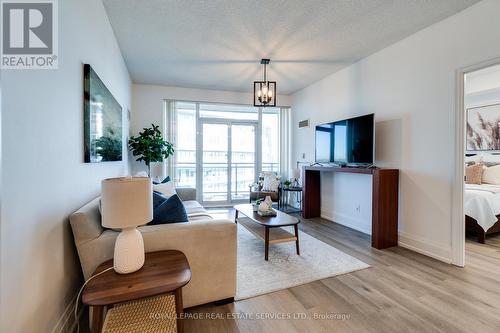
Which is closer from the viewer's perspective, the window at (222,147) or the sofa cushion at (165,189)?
the sofa cushion at (165,189)

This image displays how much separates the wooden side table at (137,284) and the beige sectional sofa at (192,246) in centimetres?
13

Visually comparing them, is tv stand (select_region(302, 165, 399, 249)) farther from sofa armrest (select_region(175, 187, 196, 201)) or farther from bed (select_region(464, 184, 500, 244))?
sofa armrest (select_region(175, 187, 196, 201))

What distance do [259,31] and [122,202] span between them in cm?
246

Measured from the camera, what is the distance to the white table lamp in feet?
4.24

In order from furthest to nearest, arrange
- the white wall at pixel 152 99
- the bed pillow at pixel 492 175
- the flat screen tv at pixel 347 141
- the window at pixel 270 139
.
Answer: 1. the window at pixel 270 139
2. the white wall at pixel 152 99
3. the bed pillow at pixel 492 175
4. the flat screen tv at pixel 347 141

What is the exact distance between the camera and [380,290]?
2.04 metres

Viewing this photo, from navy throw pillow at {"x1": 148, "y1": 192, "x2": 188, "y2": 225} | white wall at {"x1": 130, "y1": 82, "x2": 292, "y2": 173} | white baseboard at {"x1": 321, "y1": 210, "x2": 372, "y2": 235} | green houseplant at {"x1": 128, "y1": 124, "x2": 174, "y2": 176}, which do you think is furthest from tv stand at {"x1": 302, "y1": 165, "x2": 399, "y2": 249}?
white wall at {"x1": 130, "y1": 82, "x2": 292, "y2": 173}

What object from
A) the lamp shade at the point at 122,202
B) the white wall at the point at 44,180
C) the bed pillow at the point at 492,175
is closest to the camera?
the white wall at the point at 44,180

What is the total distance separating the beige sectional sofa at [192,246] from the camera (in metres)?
1.46

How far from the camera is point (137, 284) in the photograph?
1.24 metres

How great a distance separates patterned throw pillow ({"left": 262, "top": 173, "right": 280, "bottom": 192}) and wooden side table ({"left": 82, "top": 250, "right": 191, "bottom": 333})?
3.63m

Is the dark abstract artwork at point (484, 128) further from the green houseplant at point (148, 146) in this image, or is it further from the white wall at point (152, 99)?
the green houseplant at point (148, 146)

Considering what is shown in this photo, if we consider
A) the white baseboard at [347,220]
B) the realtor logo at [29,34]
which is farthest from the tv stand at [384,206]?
the realtor logo at [29,34]

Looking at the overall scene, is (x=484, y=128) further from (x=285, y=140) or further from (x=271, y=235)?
(x=271, y=235)
